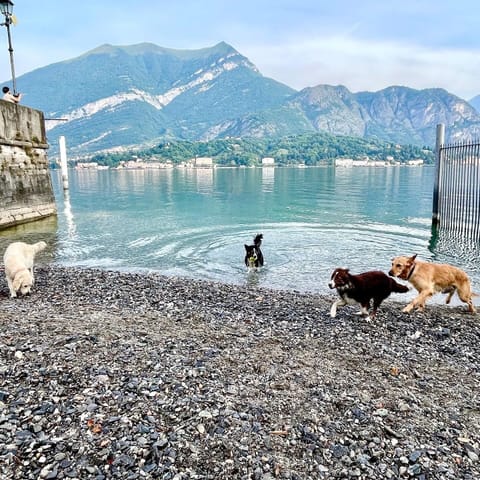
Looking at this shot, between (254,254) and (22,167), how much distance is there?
19798mm

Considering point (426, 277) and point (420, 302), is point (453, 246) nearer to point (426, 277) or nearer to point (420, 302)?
point (420, 302)

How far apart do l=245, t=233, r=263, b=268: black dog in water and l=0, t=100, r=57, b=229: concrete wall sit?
55.8ft

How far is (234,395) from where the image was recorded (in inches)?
234

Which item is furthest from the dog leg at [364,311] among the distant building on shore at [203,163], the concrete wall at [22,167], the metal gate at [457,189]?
the distant building on shore at [203,163]

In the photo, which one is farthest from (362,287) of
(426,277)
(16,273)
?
(16,273)

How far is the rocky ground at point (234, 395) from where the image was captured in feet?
15.1

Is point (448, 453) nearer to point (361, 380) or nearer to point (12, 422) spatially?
point (361, 380)

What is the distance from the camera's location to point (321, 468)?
463 centimetres

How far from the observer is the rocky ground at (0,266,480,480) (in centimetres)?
462

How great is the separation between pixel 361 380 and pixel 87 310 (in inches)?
255

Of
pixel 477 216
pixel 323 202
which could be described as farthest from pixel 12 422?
pixel 323 202

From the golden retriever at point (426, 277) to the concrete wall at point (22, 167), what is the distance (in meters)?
24.1

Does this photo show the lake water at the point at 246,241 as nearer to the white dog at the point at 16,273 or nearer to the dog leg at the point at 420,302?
the dog leg at the point at 420,302

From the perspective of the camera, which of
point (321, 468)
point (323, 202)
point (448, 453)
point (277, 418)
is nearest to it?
point (321, 468)
